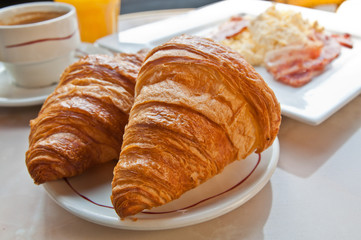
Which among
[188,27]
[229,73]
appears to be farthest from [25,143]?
[188,27]

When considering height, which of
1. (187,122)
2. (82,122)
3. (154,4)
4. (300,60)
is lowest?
(154,4)

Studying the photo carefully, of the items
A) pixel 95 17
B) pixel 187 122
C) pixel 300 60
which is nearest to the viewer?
pixel 187 122

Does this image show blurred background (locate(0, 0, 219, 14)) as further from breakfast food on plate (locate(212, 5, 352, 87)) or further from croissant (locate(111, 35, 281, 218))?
croissant (locate(111, 35, 281, 218))

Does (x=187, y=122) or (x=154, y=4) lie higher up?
(x=187, y=122)

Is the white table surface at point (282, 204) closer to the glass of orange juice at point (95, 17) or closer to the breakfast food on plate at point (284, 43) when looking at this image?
the breakfast food on plate at point (284, 43)

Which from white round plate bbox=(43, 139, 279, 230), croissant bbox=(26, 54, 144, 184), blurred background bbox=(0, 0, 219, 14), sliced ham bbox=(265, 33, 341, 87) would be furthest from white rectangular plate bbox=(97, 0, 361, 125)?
blurred background bbox=(0, 0, 219, 14)

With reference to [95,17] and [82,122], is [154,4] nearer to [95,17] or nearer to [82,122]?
[95,17]

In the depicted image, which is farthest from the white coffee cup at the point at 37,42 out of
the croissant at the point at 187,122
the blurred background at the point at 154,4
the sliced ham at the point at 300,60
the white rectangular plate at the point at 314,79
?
→ the blurred background at the point at 154,4

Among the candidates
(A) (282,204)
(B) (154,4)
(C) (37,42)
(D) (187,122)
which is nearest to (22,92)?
(C) (37,42)
